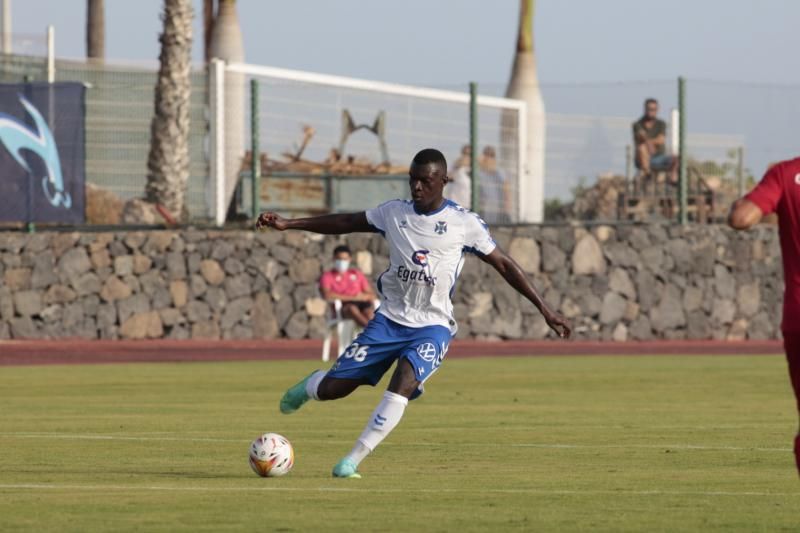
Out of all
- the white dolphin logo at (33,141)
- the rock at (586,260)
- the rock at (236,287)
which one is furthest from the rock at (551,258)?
the white dolphin logo at (33,141)

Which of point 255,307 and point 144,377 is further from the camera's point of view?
point 255,307

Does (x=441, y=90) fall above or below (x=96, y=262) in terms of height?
above

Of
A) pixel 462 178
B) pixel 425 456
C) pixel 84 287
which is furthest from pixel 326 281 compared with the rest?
pixel 425 456

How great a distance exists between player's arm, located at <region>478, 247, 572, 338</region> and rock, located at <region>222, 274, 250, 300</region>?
69.4 ft

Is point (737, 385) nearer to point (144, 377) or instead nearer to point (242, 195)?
point (144, 377)

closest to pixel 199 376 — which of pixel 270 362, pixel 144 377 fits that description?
pixel 144 377

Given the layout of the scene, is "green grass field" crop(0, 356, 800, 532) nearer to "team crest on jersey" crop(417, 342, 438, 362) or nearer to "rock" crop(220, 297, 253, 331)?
"team crest on jersey" crop(417, 342, 438, 362)

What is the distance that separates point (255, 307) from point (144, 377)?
328 inches

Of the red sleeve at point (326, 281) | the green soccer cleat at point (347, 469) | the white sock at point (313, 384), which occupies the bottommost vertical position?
the green soccer cleat at point (347, 469)

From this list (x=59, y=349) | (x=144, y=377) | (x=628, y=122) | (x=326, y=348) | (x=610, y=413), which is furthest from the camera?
(x=628, y=122)

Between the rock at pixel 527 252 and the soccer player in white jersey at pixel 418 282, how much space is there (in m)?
21.8

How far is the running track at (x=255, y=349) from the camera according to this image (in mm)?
30828

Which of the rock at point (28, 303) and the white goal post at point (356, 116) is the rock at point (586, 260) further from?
the rock at point (28, 303)

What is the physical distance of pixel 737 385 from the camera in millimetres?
23891
